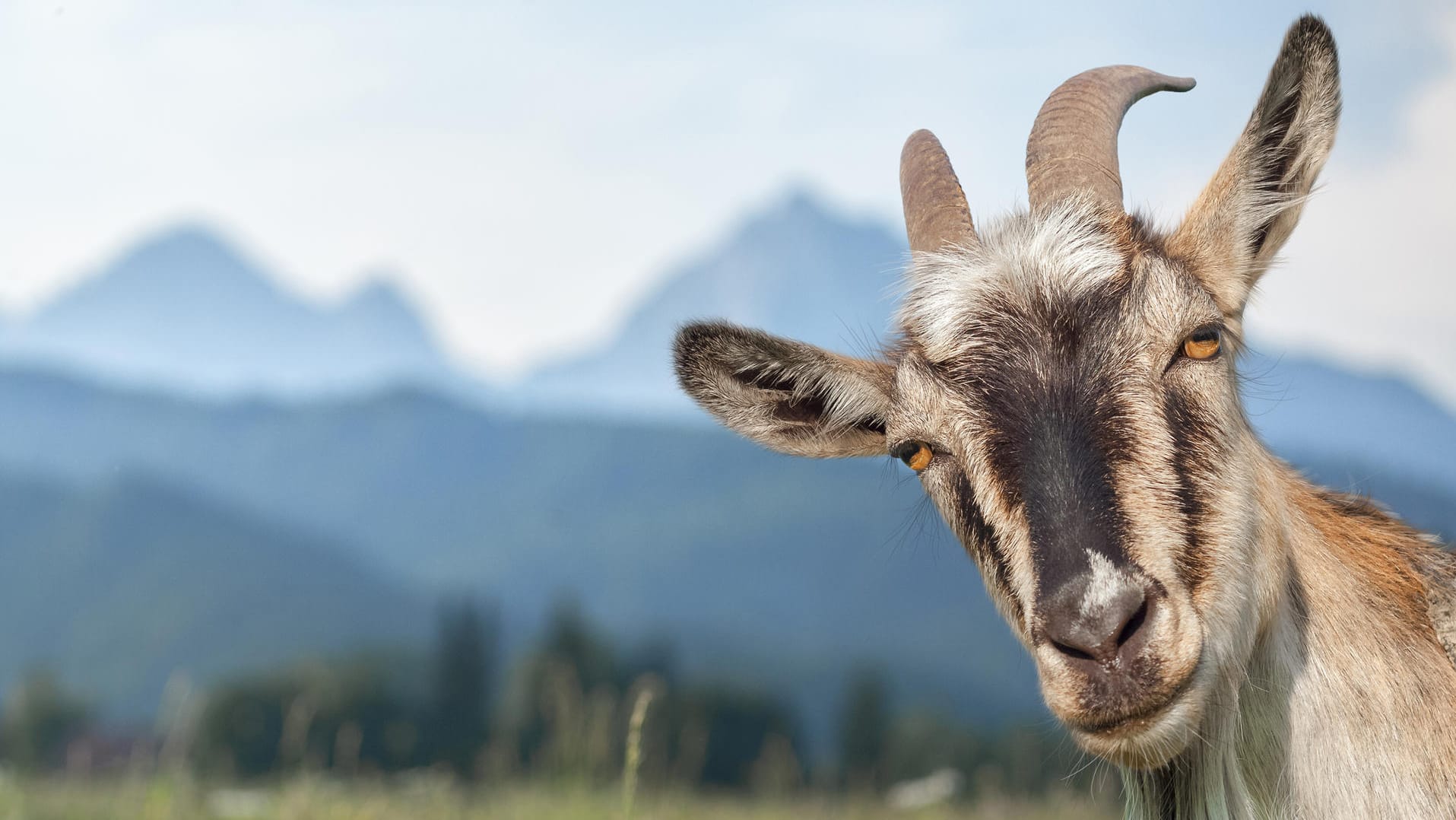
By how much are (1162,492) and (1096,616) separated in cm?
53

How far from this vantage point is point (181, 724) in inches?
227

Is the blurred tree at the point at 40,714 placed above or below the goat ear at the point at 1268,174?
below

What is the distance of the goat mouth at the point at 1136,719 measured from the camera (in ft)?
10.0

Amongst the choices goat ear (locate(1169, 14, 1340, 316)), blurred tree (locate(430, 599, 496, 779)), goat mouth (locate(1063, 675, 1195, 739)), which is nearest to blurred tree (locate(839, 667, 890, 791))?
blurred tree (locate(430, 599, 496, 779))

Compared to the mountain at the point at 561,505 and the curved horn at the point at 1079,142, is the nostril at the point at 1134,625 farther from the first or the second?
the mountain at the point at 561,505

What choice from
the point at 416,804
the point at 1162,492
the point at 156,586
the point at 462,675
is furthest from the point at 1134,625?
the point at 156,586

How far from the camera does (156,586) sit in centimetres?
11350

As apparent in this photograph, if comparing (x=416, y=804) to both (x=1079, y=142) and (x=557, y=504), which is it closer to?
(x=1079, y=142)

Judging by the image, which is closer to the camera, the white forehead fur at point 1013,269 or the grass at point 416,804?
the white forehead fur at point 1013,269

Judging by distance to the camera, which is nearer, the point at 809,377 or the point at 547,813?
the point at 809,377

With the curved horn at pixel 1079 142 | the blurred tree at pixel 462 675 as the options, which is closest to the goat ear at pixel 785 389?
the curved horn at pixel 1079 142

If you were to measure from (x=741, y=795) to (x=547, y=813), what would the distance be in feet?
13.8

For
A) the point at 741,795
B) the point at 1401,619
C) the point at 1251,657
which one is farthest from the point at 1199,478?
the point at 741,795

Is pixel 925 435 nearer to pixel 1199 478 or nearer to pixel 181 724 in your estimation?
pixel 1199 478
